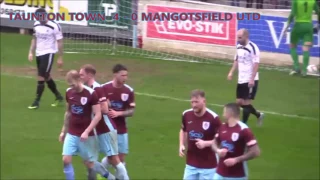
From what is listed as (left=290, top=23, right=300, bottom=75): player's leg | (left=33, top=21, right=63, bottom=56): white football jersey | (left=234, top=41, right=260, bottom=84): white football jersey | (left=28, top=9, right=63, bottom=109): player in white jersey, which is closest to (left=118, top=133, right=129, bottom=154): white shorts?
(left=234, top=41, right=260, bottom=84): white football jersey

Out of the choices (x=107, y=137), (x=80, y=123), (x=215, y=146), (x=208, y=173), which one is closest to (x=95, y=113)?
(x=80, y=123)

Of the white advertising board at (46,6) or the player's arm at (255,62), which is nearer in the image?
the player's arm at (255,62)

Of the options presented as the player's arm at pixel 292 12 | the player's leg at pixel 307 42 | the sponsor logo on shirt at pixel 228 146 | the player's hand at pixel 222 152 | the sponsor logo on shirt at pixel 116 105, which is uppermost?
the player's arm at pixel 292 12

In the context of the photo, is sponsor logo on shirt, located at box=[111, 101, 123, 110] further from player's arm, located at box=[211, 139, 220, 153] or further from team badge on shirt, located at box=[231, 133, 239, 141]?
team badge on shirt, located at box=[231, 133, 239, 141]

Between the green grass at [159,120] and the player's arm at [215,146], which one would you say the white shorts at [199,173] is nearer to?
the player's arm at [215,146]

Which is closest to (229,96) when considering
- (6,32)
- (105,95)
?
(105,95)

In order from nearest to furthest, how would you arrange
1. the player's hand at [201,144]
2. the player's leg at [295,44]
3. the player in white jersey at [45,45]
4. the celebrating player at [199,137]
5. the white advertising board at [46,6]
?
the player's hand at [201,144]
the celebrating player at [199,137]
the player in white jersey at [45,45]
the player's leg at [295,44]
the white advertising board at [46,6]

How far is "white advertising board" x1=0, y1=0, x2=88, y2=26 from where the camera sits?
24625mm

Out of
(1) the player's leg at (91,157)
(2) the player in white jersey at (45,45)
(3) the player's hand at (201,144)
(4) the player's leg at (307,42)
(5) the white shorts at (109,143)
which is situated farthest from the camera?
(4) the player's leg at (307,42)

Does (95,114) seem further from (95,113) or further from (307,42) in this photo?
(307,42)

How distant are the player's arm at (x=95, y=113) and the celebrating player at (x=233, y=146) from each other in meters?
2.06

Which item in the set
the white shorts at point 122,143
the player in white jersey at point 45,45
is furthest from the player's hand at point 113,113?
the player in white jersey at point 45,45

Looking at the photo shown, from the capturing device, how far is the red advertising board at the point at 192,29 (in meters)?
21.7

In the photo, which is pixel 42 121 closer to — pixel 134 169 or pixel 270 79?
pixel 134 169
